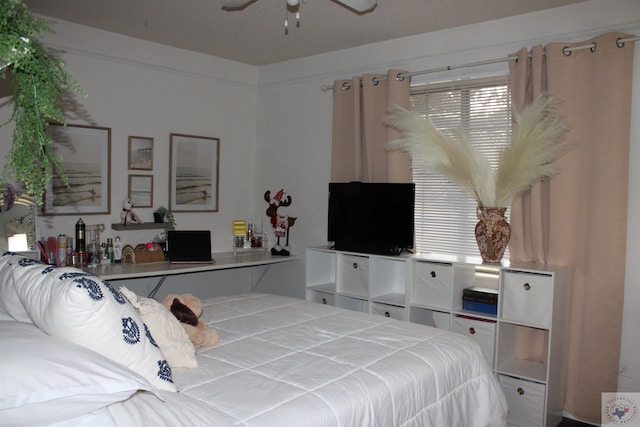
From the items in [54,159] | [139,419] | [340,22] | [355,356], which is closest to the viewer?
[139,419]

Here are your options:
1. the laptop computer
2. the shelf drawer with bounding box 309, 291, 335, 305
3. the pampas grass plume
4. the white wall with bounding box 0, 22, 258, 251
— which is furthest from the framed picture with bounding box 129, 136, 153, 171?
the pampas grass plume

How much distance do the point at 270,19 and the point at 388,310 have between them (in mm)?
2189

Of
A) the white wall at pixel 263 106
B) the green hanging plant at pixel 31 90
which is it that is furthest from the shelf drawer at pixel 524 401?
the green hanging plant at pixel 31 90

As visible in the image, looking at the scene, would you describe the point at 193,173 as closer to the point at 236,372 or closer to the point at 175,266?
the point at 175,266

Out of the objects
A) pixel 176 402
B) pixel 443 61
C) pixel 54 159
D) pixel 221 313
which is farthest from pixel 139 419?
pixel 443 61

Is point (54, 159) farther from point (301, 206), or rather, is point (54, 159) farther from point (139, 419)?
point (301, 206)

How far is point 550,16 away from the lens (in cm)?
321

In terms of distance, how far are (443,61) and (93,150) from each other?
8.85 feet

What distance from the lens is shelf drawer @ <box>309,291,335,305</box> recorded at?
3.98 m

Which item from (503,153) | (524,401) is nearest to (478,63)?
(503,153)

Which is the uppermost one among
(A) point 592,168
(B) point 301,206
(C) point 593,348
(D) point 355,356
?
(A) point 592,168

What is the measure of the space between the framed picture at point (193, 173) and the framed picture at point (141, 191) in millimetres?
193

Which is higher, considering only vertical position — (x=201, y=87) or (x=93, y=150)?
(x=201, y=87)

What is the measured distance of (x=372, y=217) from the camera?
373cm
